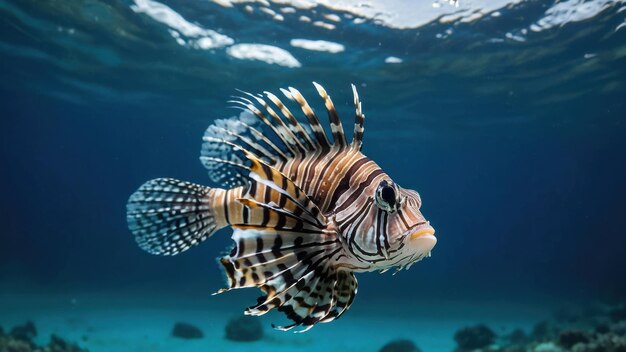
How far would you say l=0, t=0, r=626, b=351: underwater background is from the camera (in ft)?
45.6

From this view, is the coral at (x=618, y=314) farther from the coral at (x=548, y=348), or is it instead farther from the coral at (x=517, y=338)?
the coral at (x=548, y=348)

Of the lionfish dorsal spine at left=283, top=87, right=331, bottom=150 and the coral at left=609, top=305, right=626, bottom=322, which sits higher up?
the lionfish dorsal spine at left=283, top=87, right=331, bottom=150

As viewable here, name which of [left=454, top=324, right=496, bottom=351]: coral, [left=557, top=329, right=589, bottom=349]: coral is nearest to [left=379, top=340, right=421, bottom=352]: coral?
[left=454, top=324, right=496, bottom=351]: coral

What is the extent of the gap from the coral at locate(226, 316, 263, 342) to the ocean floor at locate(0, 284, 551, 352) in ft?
0.89

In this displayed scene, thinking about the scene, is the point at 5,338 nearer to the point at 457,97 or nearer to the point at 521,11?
the point at 521,11

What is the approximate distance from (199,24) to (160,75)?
707 cm

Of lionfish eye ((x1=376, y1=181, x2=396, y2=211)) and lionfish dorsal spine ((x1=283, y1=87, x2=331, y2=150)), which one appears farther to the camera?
lionfish dorsal spine ((x1=283, y1=87, x2=331, y2=150))

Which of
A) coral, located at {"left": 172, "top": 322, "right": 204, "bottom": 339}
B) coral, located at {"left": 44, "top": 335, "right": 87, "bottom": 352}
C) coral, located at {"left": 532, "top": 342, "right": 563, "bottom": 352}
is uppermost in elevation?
coral, located at {"left": 44, "top": 335, "right": 87, "bottom": 352}

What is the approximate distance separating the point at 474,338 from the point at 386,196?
12.1 metres

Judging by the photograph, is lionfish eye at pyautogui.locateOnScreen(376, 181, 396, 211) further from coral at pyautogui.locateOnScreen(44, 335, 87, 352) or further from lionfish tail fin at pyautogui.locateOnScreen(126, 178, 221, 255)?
coral at pyautogui.locateOnScreen(44, 335, 87, 352)

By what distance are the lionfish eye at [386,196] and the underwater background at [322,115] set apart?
164 centimetres

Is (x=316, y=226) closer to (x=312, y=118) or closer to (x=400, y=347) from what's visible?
(x=312, y=118)

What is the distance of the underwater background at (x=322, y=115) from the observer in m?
13.9

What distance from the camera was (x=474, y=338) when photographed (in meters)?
12.5
